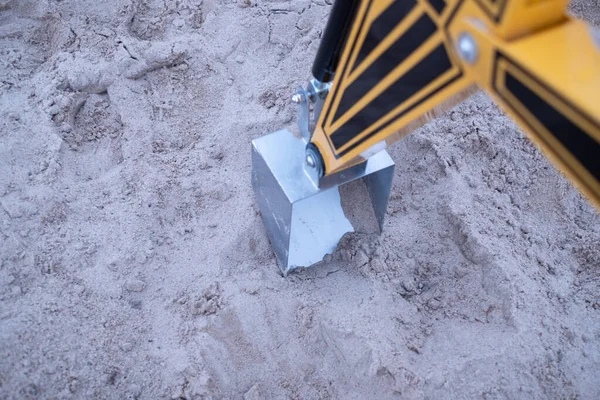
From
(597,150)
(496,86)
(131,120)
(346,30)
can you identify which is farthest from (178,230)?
(597,150)

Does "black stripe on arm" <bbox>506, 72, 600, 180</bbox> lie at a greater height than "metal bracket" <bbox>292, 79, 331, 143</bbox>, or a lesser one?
lesser

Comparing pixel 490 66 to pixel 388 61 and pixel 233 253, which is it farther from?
pixel 233 253

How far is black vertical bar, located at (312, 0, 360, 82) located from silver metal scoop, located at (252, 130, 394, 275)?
266 mm

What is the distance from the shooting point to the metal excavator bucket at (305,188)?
136 cm

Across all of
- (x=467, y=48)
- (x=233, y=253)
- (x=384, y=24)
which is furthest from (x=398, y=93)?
(x=233, y=253)

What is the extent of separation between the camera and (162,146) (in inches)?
70.8

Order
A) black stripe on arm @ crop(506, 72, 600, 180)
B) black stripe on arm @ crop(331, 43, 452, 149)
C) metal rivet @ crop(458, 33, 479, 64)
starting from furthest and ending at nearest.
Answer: black stripe on arm @ crop(331, 43, 452, 149)
metal rivet @ crop(458, 33, 479, 64)
black stripe on arm @ crop(506, 72, 600, 180)

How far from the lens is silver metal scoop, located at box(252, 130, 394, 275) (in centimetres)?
139

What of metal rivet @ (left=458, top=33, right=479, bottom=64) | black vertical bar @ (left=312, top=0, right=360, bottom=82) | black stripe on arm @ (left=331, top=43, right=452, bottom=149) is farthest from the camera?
black vertical bar @ (left=312, top=0, right=360, bottom=82)

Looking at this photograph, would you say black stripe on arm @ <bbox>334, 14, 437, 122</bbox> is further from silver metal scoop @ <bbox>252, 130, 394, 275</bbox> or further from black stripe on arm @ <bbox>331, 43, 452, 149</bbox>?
silver metal scoop @ <bbox>252, 130, 394, 275</bbox>

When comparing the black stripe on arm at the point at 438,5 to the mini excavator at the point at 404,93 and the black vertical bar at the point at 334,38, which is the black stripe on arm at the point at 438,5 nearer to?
the mini excavator at the point at 404,93

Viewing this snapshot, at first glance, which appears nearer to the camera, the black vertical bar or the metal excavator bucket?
the black vertical bar

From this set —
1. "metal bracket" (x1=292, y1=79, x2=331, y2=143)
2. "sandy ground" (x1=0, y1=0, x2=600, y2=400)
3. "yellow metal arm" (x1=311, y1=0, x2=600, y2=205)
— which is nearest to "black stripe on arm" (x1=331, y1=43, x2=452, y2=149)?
"yellow metal arm" (x1=311, y1=0, x2=600, y2=205)

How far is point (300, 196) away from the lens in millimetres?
1364
